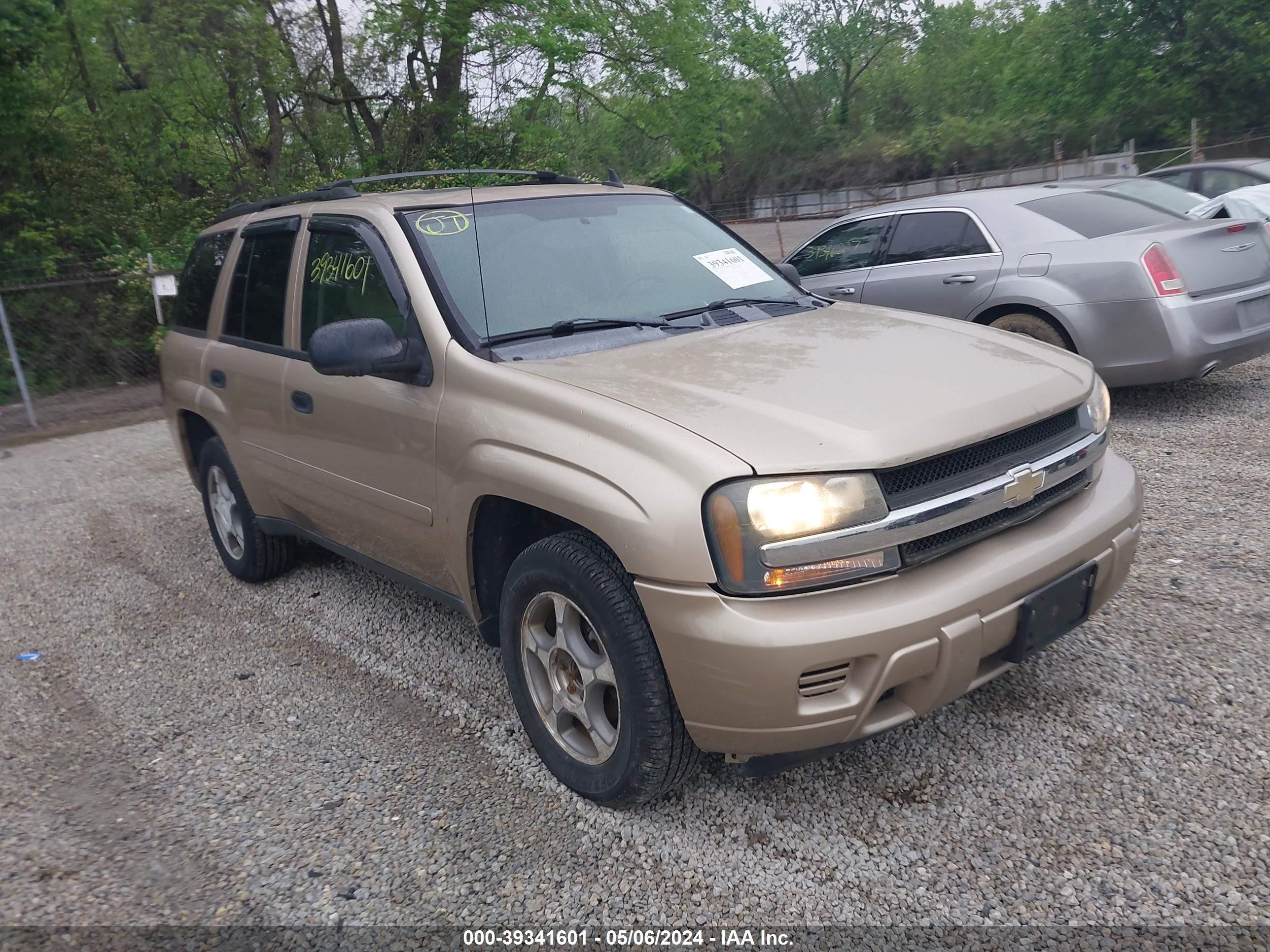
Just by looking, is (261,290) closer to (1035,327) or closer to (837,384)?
(837,384)

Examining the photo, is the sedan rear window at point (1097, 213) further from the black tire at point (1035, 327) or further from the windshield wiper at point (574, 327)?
the windshield wiper at point (574, 327)

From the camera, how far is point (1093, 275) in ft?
20.7

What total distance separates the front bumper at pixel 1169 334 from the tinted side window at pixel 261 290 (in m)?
4.75

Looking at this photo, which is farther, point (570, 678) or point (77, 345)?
point (77, 345)

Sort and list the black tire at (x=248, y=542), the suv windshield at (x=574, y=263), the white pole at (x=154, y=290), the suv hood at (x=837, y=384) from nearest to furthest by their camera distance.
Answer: the suv hood at (x=837, y=384)
the suv windshield at (x=574, y=263)
the black tire at (x=248, y=542)
the white pole at (x=154, y=290)

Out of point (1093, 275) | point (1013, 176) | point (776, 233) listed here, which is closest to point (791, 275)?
point (1093, 275)

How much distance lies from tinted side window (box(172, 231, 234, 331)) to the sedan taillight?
528 cm

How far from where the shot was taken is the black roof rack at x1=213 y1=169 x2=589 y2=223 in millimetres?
4168

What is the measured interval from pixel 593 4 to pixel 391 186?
7390 millimetres

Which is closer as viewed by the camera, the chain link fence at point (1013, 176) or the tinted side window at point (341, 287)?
the tinted side window at point (341, 287)

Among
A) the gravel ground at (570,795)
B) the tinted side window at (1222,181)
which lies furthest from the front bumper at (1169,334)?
the tinted side window at (1222,181)

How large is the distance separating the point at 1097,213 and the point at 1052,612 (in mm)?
5012

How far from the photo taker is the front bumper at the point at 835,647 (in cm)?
241

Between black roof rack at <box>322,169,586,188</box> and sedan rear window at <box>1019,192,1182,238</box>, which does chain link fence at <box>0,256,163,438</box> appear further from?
sedan rear window at <box>1019,192,1182,238</box>
